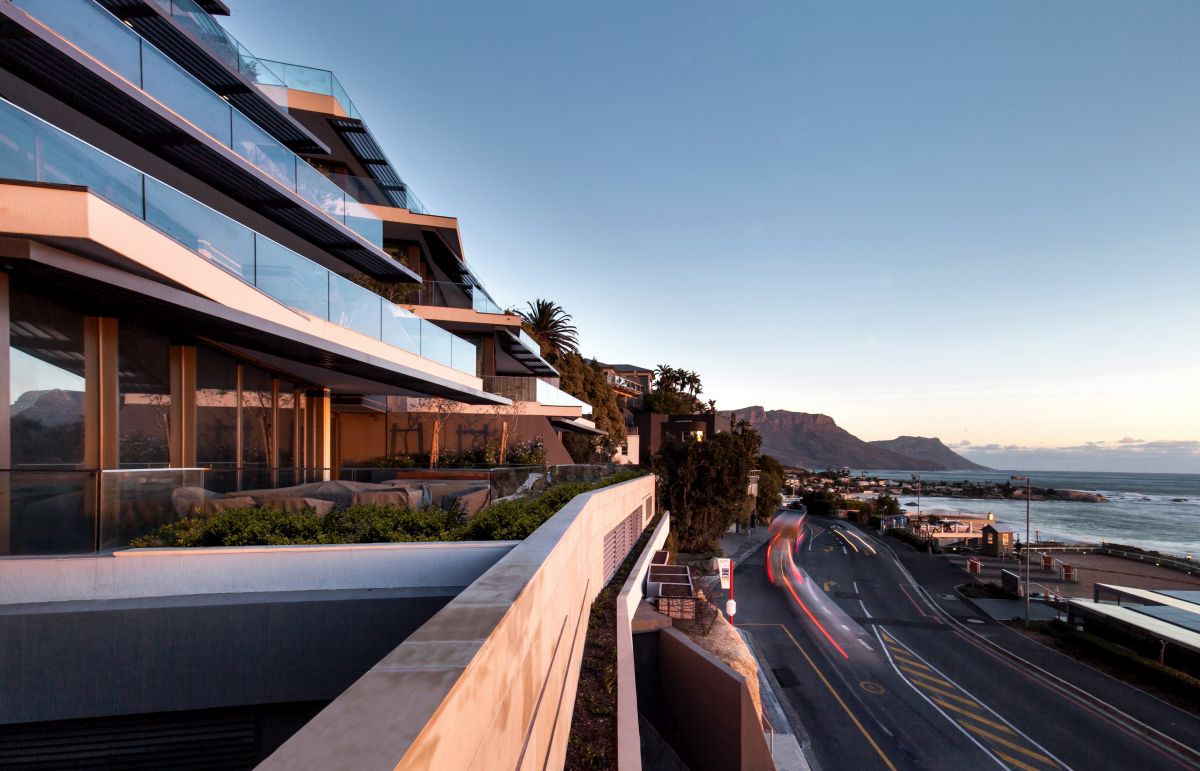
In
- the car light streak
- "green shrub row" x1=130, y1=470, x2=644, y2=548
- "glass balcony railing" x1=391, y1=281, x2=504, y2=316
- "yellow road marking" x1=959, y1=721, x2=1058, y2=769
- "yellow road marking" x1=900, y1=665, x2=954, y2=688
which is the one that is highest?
"glass balcony railing" x1=391, y1=281, x2=504, y2=316

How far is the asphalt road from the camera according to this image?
1906cm

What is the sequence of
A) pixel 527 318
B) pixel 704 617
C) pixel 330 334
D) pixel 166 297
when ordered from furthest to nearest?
pixel 527 318 < pixel 704 617 < pixel 330 334 < pixel 166 297

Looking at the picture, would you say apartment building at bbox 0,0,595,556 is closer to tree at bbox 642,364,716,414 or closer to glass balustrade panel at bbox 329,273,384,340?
glass balustrade panel at bbox 329,273,384,340

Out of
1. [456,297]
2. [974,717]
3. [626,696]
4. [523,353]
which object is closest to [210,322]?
[626,696]

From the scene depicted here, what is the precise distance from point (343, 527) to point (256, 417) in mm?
8174

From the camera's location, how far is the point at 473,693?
8.73 ft

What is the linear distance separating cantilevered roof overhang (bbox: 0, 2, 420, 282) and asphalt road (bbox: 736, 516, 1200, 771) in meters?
23.3

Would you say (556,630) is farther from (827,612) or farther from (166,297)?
(827,612)

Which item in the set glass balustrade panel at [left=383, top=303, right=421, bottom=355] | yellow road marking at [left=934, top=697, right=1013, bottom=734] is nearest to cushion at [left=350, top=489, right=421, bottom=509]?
glass balustrade panel at [left=383, top=303, right=421, bottom=355]

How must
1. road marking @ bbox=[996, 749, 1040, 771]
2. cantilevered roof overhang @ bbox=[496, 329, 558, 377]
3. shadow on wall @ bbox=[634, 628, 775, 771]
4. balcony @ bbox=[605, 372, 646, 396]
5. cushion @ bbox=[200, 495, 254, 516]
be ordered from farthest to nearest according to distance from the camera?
balcony @ bbox=[605, 372, 646, 396]
cantilevered roof overhang @ bbox=[496, 329, 558, 377]
road marking @ bbox=[996, 749, 1040, 771]
shadow on wall @ bbox=[634, 628, 775, 771]
cushion @ bbox=[200, 495, 254, 516]

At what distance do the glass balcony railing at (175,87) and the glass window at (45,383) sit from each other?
4.95m

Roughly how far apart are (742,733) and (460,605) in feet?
45.9

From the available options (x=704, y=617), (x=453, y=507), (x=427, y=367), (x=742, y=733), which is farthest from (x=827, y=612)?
(x=453, y=507)

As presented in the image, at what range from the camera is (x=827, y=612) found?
116 ft
